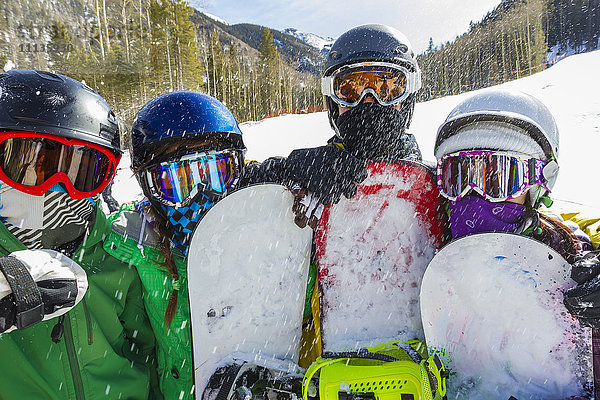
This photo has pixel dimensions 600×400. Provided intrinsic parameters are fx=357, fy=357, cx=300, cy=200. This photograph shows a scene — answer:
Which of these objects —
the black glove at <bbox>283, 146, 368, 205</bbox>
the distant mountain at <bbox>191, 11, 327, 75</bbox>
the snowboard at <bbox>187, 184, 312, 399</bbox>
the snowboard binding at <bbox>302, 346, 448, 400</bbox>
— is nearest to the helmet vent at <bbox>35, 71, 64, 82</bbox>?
the snowboard at <bbox>187, 184, 312, 399</bbox>

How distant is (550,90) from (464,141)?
794 inches

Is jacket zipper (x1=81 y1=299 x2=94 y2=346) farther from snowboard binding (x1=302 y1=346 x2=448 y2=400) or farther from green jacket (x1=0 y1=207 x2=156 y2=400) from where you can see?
snowboard binding (x1=302 y1=346 x2=448 y2=400)

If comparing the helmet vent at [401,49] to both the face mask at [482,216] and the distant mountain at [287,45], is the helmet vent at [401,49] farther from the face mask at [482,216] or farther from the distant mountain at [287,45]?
the distant mountain at [287,45]

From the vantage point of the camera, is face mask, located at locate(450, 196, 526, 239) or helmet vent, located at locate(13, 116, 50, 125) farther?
face mask, located at locate(450, 196, 526, 239)

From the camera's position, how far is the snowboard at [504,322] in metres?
1.39

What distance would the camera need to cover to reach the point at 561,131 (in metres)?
11.3

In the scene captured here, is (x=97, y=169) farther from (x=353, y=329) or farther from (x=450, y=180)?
(x=450, y=180)

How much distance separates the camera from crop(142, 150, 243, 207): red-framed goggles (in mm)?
1888

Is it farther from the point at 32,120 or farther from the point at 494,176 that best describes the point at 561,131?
the point at 32,120

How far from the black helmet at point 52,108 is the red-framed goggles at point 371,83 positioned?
4.51 ft

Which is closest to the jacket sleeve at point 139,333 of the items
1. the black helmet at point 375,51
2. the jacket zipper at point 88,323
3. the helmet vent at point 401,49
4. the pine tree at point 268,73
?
the jacket zipper at point 88,323

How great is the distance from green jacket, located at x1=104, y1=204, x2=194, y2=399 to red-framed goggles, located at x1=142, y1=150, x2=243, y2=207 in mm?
215

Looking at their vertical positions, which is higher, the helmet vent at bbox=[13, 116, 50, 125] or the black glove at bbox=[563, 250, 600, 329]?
the helmet vent at bbox=[13, 116, 50, 125]

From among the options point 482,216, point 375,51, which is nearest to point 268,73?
point 375,51
